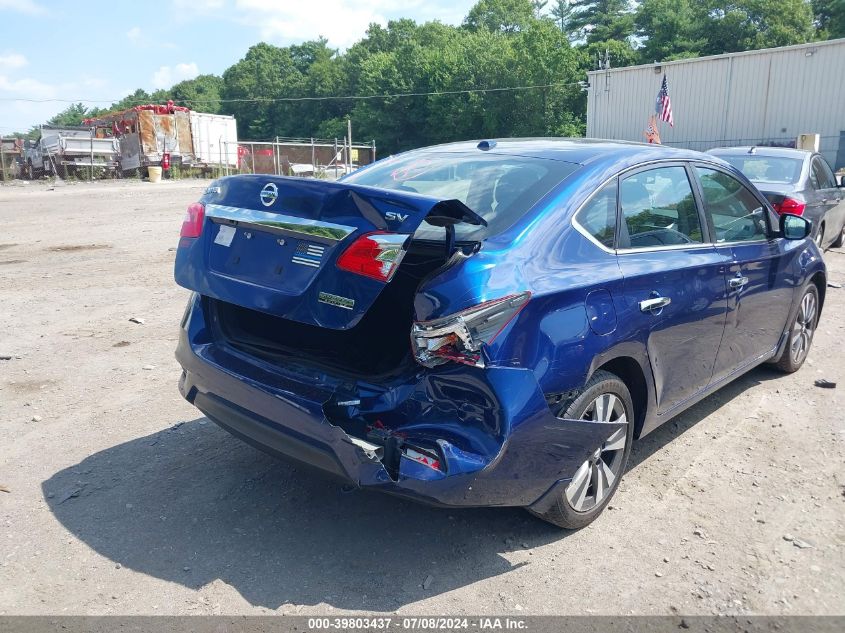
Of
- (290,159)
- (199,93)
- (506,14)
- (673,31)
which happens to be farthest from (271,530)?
(199,93)

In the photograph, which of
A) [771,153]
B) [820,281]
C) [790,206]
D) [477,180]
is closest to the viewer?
[477,180]

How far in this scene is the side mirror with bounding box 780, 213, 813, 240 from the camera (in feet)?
15.7

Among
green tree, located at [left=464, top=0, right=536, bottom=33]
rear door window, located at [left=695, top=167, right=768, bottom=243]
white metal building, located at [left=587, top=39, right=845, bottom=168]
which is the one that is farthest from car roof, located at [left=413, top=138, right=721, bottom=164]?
green tree, located at [left=464, top=0, right=536, bottom=33]

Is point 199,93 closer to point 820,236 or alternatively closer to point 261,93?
point 261,93

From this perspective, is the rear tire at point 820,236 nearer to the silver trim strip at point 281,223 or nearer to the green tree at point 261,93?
the silver trim strip at point 281,223

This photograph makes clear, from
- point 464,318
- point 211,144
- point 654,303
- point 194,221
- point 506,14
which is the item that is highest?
point 506,14

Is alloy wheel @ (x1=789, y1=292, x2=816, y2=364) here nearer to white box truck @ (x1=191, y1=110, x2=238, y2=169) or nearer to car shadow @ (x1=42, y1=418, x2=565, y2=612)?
car shadow @ (x1=42, y1=418, x2=565, y2=612)

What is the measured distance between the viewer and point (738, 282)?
13.7 feet

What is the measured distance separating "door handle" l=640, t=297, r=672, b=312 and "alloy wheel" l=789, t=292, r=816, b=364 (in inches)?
95.1

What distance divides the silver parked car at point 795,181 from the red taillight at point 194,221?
7.77 meters

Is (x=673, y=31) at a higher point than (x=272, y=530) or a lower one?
higher

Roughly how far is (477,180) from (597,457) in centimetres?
152

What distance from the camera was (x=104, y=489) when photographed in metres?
3.65

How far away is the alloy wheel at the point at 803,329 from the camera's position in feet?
17.7
